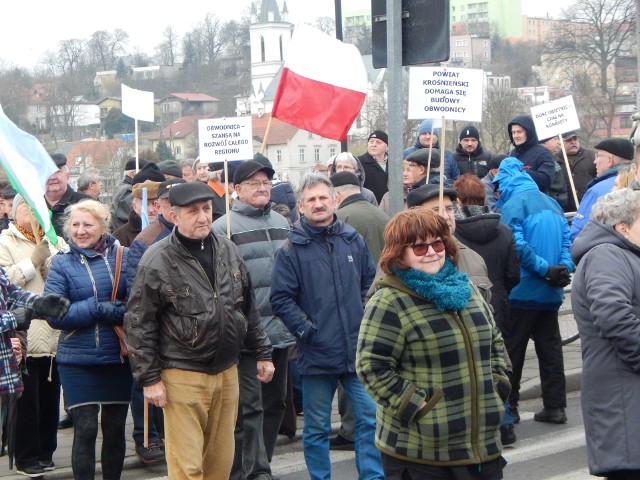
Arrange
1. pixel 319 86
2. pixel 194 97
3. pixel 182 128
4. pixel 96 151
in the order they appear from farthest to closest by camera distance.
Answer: pixel 194 97 → pixel 182 128 → pixel 96 151 → pixel 319 86

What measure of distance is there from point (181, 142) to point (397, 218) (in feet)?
262

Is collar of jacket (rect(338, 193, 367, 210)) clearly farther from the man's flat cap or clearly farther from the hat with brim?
the man's flat cap

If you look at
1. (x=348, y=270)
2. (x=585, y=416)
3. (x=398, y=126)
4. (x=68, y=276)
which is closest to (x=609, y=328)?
(x=585, y=416)

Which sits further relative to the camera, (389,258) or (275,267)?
(275,267)

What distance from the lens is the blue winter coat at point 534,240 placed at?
26.5ft

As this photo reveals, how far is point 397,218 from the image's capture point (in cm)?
461

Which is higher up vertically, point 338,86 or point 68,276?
point 338,86

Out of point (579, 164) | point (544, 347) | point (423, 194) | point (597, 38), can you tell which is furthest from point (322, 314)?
point (597, 38)

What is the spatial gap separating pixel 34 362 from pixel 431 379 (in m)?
3.72

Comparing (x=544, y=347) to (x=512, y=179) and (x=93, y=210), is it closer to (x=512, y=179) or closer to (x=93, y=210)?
(x=512, y=179)

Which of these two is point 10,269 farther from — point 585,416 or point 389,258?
point 585,416

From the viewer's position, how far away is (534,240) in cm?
820

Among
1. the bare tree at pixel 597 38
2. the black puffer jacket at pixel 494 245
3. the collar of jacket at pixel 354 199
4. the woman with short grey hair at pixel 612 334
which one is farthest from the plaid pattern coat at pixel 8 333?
the bare tree at pixel 597 38

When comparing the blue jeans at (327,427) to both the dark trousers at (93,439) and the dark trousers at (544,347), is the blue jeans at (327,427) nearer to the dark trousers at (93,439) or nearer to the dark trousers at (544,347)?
the dark trousers at (93,439)
